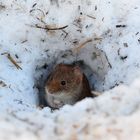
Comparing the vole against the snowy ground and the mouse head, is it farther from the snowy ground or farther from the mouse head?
the snowy ground

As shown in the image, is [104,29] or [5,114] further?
[104,29]

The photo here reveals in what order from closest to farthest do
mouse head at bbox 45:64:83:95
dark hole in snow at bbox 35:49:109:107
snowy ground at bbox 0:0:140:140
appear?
snowy ground at bbox 0:0:140:140 < dark hole in snow at bbox 35:49:109:107 < mouse head at bbox 45:64:83:95

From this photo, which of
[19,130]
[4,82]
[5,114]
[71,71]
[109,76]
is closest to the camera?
[19,130]

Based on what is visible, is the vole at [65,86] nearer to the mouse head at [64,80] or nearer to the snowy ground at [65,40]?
the mouse head at [64,80]

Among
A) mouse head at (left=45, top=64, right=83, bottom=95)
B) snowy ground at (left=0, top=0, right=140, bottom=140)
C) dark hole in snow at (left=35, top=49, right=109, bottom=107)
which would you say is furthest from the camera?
mouse head at (left=45, top=64, right=83, bottom=95)

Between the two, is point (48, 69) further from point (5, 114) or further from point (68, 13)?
point (5, 114)

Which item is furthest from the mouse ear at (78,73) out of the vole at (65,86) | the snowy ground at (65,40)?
the snowy ground at (65,40)

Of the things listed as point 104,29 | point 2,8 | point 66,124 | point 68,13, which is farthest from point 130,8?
point 66,124

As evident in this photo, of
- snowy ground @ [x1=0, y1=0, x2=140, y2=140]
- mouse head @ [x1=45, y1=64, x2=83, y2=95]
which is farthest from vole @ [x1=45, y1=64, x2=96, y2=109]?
snowy ground @ [x1=0, y1=0, x2=140, y2=140]
